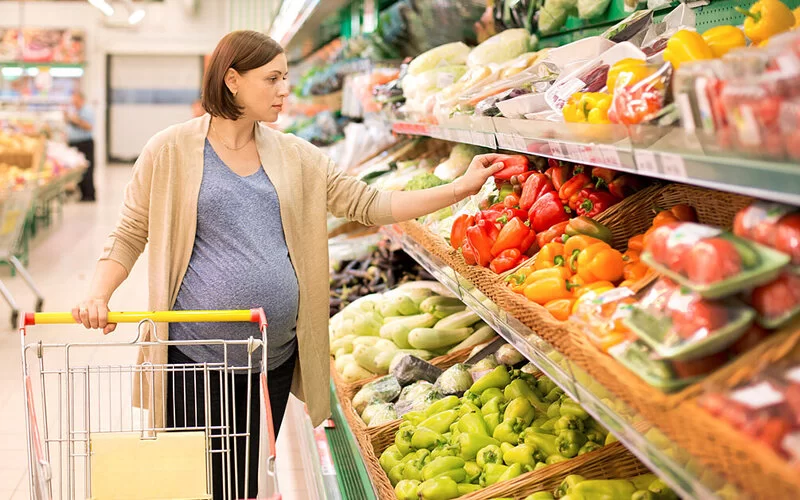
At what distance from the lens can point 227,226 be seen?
2.58 m

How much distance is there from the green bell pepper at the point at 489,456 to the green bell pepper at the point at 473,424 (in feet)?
0.37

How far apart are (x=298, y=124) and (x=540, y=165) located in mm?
6444

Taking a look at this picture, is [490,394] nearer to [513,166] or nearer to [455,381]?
[455,381]

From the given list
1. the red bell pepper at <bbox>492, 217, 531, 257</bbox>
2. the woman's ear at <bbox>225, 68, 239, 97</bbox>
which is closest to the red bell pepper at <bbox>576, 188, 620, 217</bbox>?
the red bell pepper at <bbox>492, 217, 531, 257</bbox>

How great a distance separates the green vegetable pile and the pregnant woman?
1.08 metres

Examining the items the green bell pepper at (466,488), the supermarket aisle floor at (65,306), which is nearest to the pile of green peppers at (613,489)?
the green bell pepper at (466,488)

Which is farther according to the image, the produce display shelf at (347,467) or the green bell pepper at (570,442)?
the produce display shelf at (347,467)

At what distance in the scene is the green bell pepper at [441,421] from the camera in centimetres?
288

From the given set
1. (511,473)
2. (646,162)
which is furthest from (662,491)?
(646,162)

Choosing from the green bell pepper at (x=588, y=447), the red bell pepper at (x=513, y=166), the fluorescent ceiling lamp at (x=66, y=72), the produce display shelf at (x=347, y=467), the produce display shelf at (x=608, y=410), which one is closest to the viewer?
the produce display shelf at (x=608, y=410)

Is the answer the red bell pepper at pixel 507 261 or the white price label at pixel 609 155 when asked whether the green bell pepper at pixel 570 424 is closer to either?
the red bell pepper at pixel 507 261

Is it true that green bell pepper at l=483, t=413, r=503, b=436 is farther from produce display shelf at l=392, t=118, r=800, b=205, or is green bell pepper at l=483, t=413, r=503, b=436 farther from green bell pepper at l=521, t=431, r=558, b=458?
produce display shelf at l=392, t=118, r=800, b=205

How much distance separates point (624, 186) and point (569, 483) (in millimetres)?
806

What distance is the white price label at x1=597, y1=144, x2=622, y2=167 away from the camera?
1.64 m
